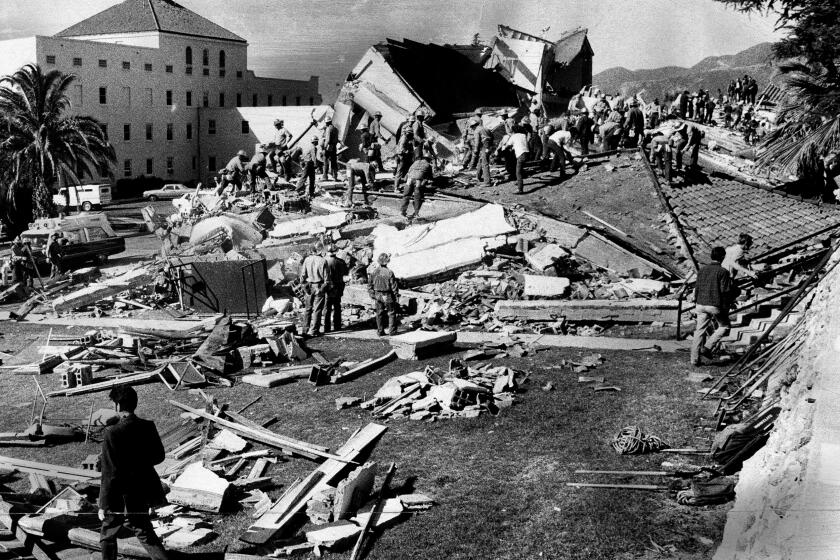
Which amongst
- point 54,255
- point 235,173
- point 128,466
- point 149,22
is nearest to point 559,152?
point 235,173

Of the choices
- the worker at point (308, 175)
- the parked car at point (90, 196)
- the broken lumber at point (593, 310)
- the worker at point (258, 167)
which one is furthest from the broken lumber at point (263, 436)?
the parked car at point (90, 196)

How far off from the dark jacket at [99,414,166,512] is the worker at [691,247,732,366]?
25.5 ft

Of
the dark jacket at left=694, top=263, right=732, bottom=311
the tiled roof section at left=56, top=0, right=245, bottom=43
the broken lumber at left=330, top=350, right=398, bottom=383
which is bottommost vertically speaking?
the broken lumber at left=330, top=350, right=398, bottom=383

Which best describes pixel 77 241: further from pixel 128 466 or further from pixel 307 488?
pixel 128 466

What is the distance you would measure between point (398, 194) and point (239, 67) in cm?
→ 4994

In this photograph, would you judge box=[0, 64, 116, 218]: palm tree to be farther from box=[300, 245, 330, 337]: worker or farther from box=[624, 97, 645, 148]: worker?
box=[300, 245, 330, 337]: worker

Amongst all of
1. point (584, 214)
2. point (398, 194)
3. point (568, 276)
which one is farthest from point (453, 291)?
point (398, 194)

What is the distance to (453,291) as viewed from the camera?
1731 centimetres

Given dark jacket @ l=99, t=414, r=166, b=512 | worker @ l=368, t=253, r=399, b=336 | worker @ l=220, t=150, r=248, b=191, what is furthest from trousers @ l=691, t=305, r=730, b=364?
worker @ l=220, t=150, r=248, b=191

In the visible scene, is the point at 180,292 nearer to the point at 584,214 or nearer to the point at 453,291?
the point at 453,291

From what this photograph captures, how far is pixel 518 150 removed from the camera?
70.3ft

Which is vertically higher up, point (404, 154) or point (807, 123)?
point (807, 123)

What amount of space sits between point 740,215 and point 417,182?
8.22 m

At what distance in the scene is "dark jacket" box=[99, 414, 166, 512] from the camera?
6734mm
